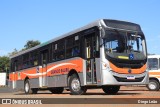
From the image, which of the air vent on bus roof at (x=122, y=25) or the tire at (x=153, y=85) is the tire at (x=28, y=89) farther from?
the air vent on bus roof at (x=122, y=25)

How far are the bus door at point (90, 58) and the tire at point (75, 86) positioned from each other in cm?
76

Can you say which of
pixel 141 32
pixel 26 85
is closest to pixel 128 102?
pixel 141 32

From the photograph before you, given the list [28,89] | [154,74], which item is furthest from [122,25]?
[154,74]

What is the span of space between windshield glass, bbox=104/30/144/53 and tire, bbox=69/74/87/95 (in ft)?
8.44

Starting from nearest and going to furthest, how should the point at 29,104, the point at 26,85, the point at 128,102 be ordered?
the point at 29,104, the point at 128,102, the point at 26,85

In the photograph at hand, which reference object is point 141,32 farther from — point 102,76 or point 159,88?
point 159,88

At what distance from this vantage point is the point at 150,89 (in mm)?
25938

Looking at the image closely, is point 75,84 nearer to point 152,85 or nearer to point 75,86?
point 75,86

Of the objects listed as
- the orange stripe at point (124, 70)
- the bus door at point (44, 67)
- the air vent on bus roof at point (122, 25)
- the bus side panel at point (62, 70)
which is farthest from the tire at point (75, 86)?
the bus door at point (44, 67)

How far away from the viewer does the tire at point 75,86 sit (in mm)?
16750

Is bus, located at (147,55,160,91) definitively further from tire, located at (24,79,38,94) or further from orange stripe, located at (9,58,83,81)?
orange stripe, located at (9,58,83,81)

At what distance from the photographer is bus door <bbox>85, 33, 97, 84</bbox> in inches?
622

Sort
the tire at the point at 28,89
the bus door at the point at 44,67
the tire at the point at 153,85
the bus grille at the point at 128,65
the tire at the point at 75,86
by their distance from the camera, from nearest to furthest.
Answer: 1. the bus grille at the point at 128,65
2. the tire at the point at 75,86
3. the bus door at the point at 44,67
4. the tire at the point at 28,89
5. the tire at the point at 153,85

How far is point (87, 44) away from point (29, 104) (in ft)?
24.4
